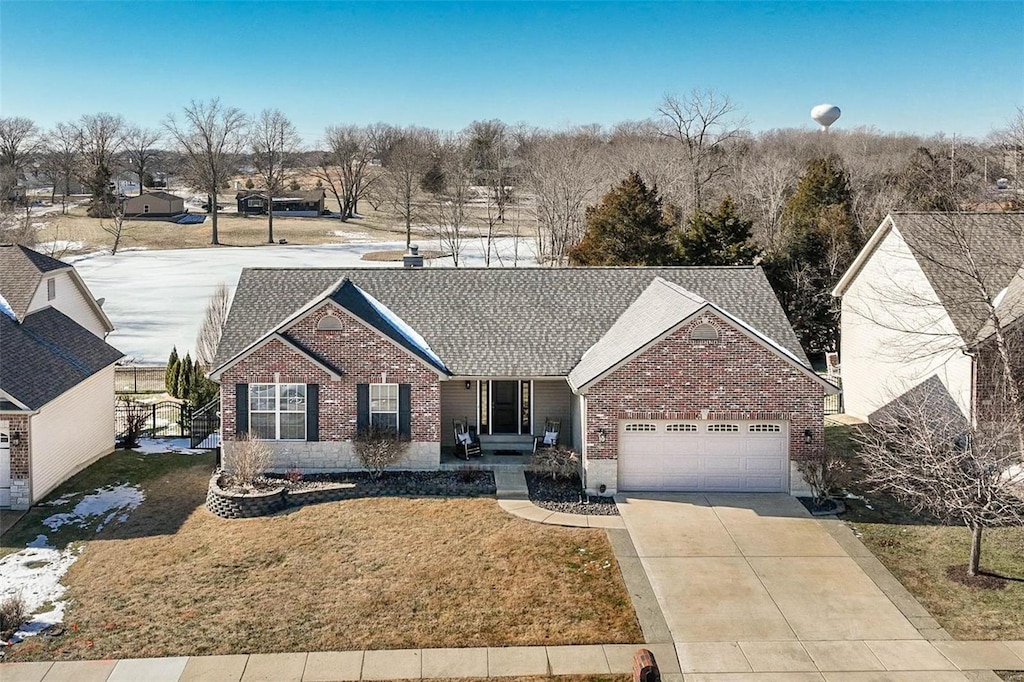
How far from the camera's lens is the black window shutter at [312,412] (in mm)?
21156

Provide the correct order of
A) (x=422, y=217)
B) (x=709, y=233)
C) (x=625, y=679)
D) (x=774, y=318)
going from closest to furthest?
1. (x=625, y=679)
2. (x=774, y=318)
3. (x=709, y=233)
4. (x=422, y=217)

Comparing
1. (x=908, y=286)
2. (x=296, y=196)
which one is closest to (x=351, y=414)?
(x=908, y=286)

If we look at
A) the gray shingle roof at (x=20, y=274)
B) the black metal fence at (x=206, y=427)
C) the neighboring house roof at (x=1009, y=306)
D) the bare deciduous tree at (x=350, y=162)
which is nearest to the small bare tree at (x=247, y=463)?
the black metal fence at (x=206, y=427)

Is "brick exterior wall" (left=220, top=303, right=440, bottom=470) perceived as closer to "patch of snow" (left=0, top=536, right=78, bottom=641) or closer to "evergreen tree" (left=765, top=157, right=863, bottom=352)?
"patch of snow" (left=0, top=536, right=78, bottom=641)

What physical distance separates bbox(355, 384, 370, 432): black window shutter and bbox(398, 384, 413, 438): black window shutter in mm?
→ 773

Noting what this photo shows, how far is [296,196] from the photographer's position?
3841 inches

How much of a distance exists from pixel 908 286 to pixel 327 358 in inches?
637

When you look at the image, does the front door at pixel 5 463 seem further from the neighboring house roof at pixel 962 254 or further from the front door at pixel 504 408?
the neighboring house roof at pixel 962 254

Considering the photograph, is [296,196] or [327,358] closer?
[327,358]

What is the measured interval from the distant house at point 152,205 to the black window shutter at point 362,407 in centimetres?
7564

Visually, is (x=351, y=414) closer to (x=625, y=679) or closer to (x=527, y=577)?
(x=527, y=577)

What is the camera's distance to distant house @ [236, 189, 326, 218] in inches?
3713

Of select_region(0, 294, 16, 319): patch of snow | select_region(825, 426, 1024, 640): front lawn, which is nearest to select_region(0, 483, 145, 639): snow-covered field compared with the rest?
select_region(0, 294, 16, 319): patch of snow

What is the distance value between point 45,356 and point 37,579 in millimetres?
8185
